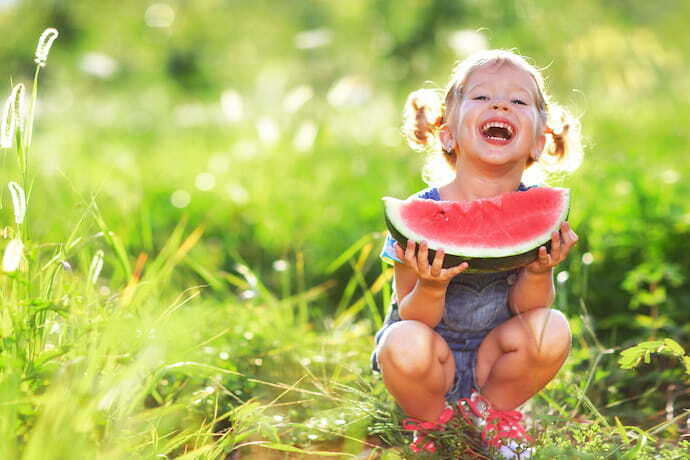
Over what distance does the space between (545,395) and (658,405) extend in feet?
1.68

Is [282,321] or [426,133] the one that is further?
[282,321]

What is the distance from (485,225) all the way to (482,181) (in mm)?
217

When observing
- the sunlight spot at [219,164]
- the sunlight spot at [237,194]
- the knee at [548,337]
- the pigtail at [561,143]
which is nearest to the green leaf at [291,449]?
the knee at [548,337]

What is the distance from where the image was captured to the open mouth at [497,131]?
2.53m

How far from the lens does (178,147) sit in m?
7.94

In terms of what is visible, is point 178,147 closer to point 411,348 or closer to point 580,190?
point 580,190

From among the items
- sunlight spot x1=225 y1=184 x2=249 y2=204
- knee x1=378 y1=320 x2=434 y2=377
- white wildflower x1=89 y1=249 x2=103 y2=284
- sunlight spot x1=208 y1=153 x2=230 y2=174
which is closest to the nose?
knee x1=378 y1=320 x2=434 y2=377

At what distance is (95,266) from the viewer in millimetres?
2562

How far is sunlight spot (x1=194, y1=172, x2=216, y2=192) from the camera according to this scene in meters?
5.79

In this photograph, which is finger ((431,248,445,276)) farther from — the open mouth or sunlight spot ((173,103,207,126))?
sunlight spot ((173,103,207,126))

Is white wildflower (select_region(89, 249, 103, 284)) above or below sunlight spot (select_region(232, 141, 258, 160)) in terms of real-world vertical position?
above

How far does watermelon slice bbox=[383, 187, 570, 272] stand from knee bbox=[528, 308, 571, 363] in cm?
20

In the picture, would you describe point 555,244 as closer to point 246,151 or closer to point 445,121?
point 445,121

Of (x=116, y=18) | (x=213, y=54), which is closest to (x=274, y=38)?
(x=213, y=54)
